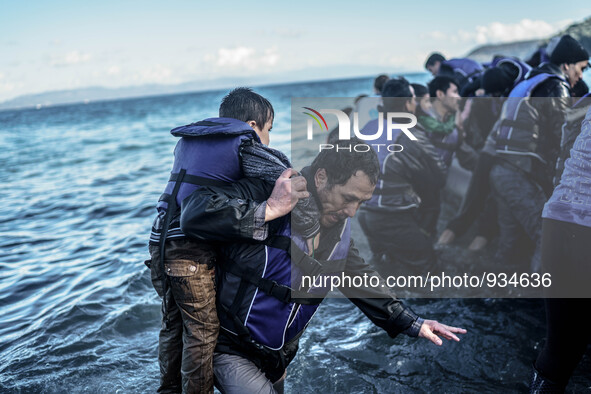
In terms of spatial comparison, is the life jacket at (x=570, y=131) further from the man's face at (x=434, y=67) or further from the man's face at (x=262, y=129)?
the man's face at (x=434, y=67)

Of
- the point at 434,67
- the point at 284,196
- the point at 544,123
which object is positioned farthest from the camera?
the point at 434,67

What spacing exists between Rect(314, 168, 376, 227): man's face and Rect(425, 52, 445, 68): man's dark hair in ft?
27.3

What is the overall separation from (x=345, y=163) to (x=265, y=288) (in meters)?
0.80

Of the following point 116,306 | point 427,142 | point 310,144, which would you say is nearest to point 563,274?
point 310,144

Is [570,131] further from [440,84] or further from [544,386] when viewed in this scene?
[440,84]

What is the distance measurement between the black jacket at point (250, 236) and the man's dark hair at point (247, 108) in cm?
39

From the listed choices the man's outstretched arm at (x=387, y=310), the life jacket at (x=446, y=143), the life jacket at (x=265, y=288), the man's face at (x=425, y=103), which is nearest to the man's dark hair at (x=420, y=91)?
the man's face at (x=425, y=103)

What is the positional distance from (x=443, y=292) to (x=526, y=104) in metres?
2.44

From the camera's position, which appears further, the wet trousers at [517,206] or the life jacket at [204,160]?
the wet trousers at [517,206]

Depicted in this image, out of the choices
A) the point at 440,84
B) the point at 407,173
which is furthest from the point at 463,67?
the point at 407,173

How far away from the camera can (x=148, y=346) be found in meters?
5.39

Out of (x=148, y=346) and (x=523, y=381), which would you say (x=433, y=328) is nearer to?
(x=523, y=381)

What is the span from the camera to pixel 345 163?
269 centimetres

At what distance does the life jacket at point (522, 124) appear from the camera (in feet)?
17.2
